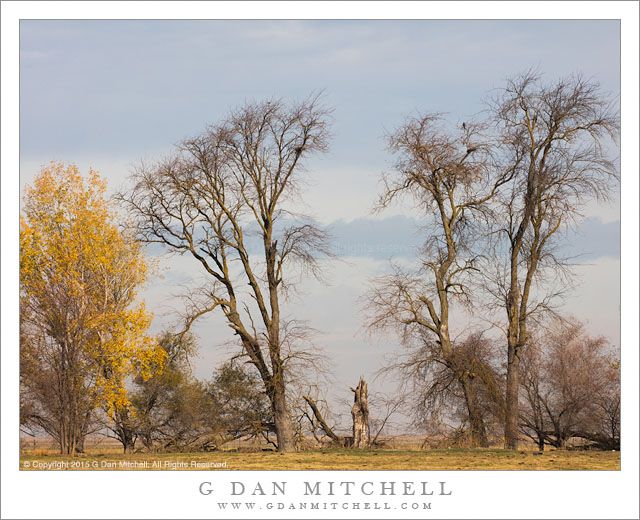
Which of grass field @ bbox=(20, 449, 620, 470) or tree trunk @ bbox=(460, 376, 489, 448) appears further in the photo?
tree trunk @ bbox=(460, 376, 489, 448)

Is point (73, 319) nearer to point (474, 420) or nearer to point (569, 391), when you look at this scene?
point (474, 420)

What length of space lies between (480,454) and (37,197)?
43.3ft

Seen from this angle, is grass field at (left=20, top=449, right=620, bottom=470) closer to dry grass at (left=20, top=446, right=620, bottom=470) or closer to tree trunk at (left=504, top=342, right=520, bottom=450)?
dry grass at (left=20, top=446, right=620, bottom=470)

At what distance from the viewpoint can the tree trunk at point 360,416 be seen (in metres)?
19.5

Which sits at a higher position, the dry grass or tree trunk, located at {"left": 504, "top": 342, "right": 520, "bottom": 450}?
tree trunk, located at {"left": 504, "top": 342, "right": 520, "bottom": 450}

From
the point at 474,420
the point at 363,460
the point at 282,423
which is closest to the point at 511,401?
the point at 474,420

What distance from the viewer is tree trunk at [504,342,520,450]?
1886 cm

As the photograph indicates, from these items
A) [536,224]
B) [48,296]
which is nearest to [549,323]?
[536,224]

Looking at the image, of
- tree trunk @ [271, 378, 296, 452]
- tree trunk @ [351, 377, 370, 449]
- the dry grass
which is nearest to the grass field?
the dry grass

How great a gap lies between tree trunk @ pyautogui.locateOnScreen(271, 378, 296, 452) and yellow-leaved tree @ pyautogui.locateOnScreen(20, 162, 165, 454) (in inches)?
129

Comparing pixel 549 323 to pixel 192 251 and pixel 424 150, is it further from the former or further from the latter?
pixel 192 251

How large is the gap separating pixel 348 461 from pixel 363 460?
0.38 metres

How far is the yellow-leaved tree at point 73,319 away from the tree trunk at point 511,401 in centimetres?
880

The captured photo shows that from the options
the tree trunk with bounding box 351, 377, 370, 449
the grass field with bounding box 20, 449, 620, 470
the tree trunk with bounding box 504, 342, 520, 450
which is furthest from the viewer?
the tree trunk with bounding box 351, 377, 370, 449
